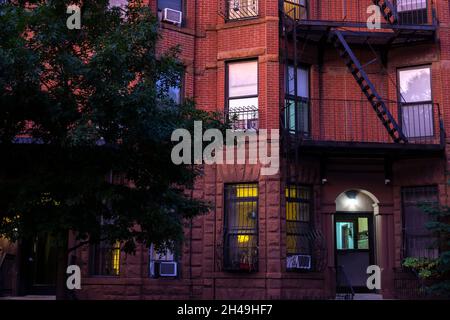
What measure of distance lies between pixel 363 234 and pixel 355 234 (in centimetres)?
21

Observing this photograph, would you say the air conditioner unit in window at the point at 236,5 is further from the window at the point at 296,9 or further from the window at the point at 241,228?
the window at the point at 241,228

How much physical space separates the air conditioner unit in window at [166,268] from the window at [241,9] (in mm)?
6661

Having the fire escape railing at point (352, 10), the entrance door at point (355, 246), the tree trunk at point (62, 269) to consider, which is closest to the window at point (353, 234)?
the entrance door at point (355, 246)

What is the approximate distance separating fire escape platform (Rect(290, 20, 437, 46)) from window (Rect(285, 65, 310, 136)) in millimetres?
966

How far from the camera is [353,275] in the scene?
680 inches

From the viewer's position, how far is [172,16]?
17062 millimetres

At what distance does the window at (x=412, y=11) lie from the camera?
17.5 meters

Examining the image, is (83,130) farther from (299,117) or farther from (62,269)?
(299,117)

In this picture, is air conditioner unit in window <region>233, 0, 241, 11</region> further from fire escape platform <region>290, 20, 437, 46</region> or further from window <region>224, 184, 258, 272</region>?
window <region>224, 184, 258, 272</region>

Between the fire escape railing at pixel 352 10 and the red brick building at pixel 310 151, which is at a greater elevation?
the fire escape railing at pixel 352 10

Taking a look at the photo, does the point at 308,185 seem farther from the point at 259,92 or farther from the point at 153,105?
the point at 153,105

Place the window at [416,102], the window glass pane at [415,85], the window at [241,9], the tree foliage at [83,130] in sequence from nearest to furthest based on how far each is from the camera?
the tree foliage at [83,130], the window at [416,102], the window at [241,9], the window glass pane at [415,85]

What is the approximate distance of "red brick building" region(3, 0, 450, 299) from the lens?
1588 centimetres

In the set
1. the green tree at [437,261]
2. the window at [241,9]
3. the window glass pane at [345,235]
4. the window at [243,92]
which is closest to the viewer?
the green tree at [437,261]
